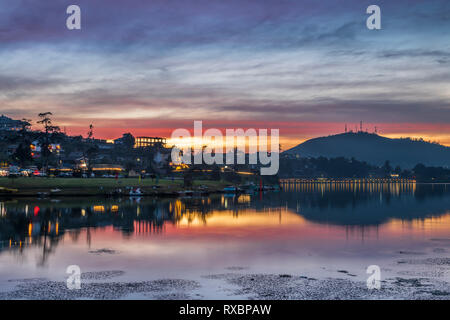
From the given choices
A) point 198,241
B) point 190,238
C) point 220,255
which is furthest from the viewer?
point 190,238

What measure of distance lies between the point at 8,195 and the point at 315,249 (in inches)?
3093

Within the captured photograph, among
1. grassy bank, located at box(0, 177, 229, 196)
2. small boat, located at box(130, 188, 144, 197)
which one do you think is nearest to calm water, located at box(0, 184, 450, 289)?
grassy bank, located at box(0, 177, 229, 196)

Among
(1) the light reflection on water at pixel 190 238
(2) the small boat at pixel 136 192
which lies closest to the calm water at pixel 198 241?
(1) the light reflection on water at pixel 190 238

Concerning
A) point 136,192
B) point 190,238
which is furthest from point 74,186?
point 190,238

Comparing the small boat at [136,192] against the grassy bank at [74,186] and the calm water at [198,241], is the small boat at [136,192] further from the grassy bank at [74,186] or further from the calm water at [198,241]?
the calm water at [198,241]

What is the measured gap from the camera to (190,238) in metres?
46.8

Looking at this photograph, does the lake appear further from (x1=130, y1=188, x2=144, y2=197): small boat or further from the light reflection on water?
(x1=130, y1=188, x2=144, y2=197): small boat

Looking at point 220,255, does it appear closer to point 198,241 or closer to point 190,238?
point 198,241

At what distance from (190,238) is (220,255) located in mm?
10169

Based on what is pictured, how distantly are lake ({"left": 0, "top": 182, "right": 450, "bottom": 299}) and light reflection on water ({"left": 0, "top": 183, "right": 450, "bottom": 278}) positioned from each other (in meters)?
0.09

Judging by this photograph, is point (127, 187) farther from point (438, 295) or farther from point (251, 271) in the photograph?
point (438, 295)

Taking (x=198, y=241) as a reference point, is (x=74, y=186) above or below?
above
